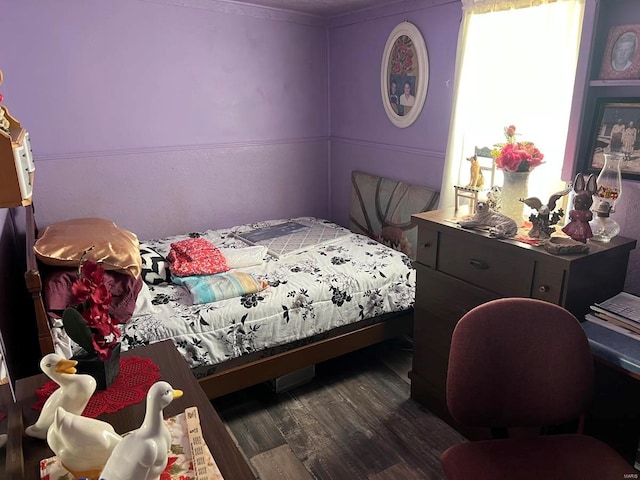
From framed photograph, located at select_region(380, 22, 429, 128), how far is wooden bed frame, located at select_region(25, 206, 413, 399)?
4.70 ft

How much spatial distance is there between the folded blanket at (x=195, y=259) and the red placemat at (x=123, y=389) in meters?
1.15

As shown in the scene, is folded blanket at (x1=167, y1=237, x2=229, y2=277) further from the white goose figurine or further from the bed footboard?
the white goose figurine

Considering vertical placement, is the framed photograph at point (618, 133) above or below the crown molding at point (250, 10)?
below

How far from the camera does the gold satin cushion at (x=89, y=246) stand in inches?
83.9

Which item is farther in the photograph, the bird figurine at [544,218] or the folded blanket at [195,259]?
the folded blanket at [195,259]

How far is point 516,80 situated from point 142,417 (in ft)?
7.51

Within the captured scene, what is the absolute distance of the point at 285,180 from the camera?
13.4 ft

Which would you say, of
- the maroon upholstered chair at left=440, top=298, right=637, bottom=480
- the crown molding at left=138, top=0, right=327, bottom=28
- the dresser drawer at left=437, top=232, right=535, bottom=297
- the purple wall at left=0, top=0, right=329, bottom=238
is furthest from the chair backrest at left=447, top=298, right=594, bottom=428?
the crown molding at left=138, top=0, right=327, bottom=28

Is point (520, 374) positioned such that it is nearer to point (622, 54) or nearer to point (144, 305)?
point (622, 54)

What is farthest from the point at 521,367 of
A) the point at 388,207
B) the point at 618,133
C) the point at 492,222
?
the point at 388,207

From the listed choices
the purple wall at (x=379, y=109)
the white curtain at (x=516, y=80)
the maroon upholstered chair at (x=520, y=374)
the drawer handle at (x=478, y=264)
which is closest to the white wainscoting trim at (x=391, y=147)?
the purple wall at (x=379, y=109)

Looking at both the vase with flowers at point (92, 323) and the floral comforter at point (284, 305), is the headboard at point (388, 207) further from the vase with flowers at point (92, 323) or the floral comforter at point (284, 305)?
the vase with flowers at point (92, 323)

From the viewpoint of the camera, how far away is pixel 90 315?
4.40 ft

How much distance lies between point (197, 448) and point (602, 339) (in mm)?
1360
